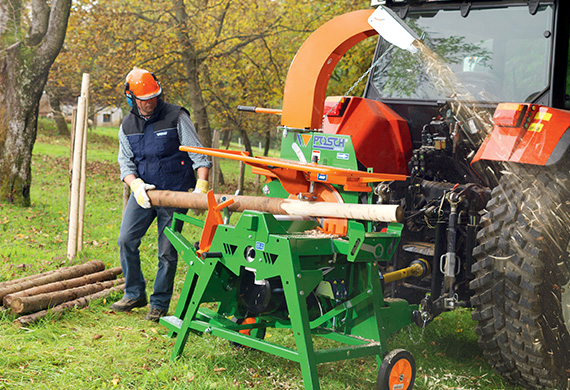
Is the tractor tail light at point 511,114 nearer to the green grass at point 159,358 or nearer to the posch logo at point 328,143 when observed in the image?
the posch logo at point 328,143

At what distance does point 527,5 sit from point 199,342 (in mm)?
3464

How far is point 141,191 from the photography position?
5.03m

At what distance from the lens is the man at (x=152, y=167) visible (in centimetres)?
524

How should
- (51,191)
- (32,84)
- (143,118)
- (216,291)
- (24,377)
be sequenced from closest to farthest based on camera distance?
1. (24,377)
2. (216,291)
3. (143,118)
4. (32,84)
5. (51,191)

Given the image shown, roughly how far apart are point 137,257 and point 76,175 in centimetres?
194

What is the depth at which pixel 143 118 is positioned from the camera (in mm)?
5406

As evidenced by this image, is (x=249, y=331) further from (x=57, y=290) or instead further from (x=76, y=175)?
(x=76, y=175)

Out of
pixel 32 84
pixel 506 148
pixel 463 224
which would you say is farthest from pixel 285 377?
pixel 32 84

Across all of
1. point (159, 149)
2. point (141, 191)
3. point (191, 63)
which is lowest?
point (141, 191)

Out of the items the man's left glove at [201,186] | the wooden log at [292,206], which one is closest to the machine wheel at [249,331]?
the wooden log at [292,206]

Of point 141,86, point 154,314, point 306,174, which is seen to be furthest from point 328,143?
point 154,314

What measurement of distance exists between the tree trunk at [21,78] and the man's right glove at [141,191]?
534cm

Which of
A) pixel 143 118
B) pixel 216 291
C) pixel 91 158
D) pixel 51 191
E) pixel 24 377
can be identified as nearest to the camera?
pixel 24 377

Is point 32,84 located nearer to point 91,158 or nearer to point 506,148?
point 506,148
